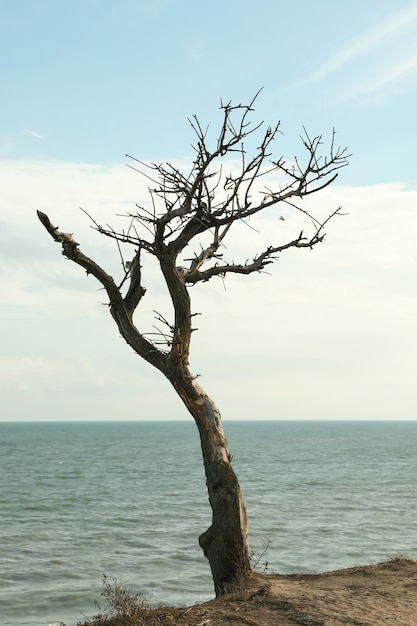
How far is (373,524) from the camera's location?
89.4 ft

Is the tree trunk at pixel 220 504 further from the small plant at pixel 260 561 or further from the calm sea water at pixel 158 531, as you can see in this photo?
the calm sea water at pixel 158 531

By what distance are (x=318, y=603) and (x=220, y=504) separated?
1.83 metres

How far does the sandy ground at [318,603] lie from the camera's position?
780 centimetres

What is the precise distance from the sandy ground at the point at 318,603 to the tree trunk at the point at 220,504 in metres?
0.39

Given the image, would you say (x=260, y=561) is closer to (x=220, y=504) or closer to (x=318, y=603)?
(x=220, y=504)

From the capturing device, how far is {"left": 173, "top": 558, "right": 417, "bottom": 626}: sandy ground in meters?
7.80

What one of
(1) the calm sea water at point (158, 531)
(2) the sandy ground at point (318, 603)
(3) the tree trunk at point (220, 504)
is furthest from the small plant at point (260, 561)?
(2) the sandy ground at point (318, 603)

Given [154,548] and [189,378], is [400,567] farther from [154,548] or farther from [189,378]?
[154,548]

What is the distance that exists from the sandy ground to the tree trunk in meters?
0.39

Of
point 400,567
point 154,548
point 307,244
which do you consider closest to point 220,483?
point 400,567

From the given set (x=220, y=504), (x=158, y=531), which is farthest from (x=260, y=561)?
(x=220, y=504)

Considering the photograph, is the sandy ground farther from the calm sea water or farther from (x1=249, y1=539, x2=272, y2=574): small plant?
the calm sea water

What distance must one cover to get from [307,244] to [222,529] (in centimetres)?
424

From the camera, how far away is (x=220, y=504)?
9.55 metres
